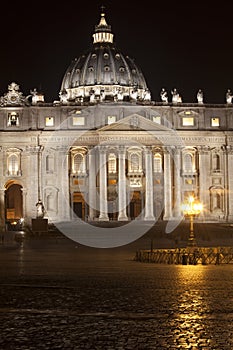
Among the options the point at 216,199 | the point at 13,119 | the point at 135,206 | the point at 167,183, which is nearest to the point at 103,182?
the point at 135,206

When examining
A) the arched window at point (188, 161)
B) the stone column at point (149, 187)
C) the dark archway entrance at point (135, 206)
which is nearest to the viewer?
the stone column at point (149, 187)

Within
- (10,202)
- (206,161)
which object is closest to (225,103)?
(206,161)

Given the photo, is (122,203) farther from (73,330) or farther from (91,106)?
(73,330)

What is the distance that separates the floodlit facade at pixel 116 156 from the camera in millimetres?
83125

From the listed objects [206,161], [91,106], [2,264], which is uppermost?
[91,106]

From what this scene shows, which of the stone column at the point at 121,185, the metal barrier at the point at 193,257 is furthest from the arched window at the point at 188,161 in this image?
the metal barrier at the point at 193,257

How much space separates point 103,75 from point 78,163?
2632 centimetres

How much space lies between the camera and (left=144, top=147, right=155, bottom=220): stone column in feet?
274

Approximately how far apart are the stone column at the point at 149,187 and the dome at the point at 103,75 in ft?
68.1

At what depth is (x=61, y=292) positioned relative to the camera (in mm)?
17938

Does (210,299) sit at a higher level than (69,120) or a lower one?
lower

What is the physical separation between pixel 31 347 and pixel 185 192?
75.3 metres

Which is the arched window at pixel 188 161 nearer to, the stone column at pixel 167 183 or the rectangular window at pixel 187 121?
the stone column at pixel 167 183

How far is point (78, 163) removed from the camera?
8494 cm
